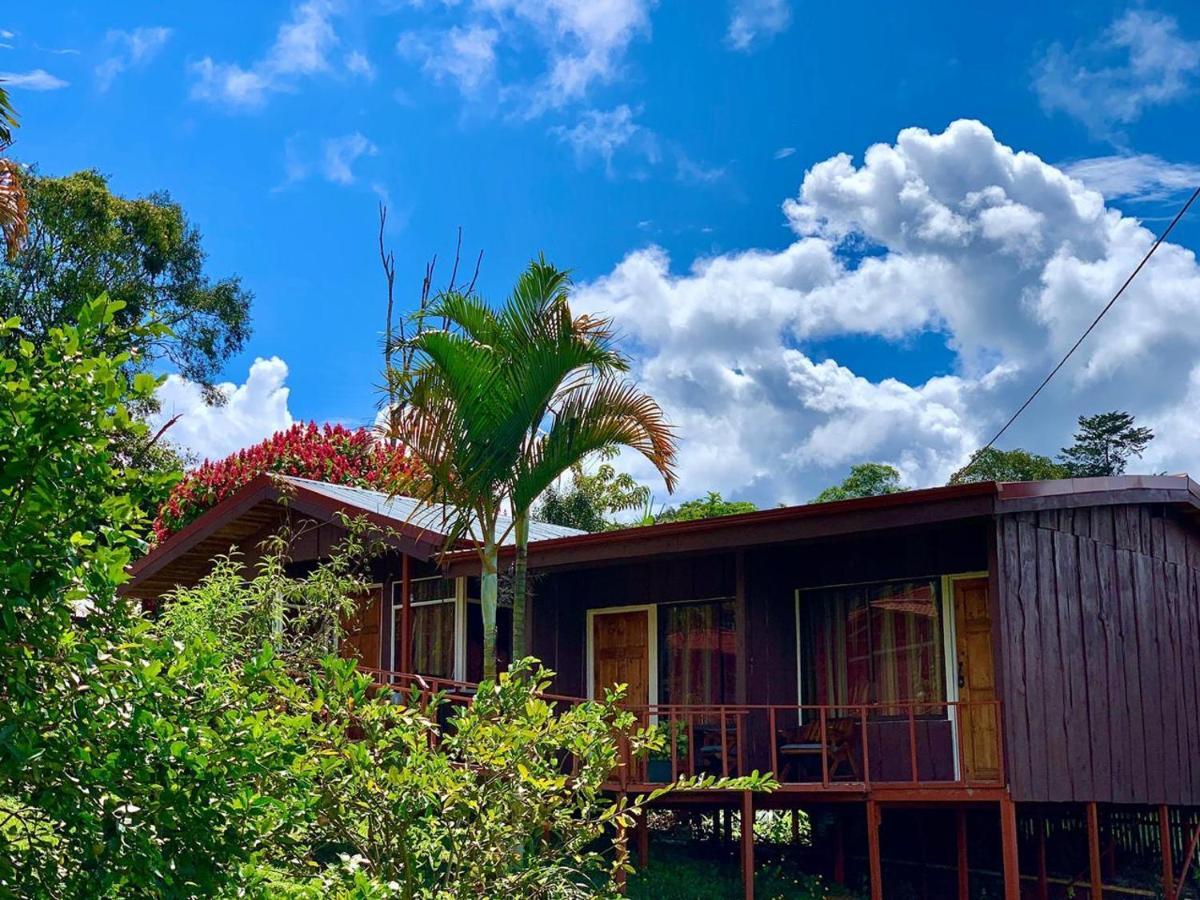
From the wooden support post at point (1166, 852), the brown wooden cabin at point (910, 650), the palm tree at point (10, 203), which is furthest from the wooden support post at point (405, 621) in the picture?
the wooden support post at point (1166, 852)

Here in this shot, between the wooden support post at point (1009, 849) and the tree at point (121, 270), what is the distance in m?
22.3

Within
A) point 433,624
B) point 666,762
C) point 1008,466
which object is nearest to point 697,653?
point 666,762

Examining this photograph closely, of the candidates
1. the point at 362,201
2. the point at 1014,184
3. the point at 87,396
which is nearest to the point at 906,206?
the point at 1014,184

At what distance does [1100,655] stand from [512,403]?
5.64 meters

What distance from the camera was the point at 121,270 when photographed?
31938 millimetres

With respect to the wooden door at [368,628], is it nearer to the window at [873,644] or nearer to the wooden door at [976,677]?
the window at [873,644]

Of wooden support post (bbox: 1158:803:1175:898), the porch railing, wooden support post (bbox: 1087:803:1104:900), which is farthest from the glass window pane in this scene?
wooden support post (bbox: 1158:803:1175:898)

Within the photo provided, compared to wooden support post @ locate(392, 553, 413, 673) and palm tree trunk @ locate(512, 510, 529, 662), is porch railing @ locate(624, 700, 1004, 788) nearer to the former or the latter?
palm tree trunk @ locate(512, 510, 529, 662)

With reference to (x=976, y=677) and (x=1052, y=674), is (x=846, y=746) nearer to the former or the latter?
(x=976, y=677)

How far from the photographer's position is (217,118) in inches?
927

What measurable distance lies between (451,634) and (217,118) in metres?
11.5

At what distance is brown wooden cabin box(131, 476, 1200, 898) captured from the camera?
11.9m

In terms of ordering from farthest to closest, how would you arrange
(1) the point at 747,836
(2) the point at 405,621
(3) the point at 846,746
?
(2) the point at 405,621 → (3) the point at 846,746 → (1) the point at 747,836

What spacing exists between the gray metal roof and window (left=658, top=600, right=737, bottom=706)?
1544 millimetres
